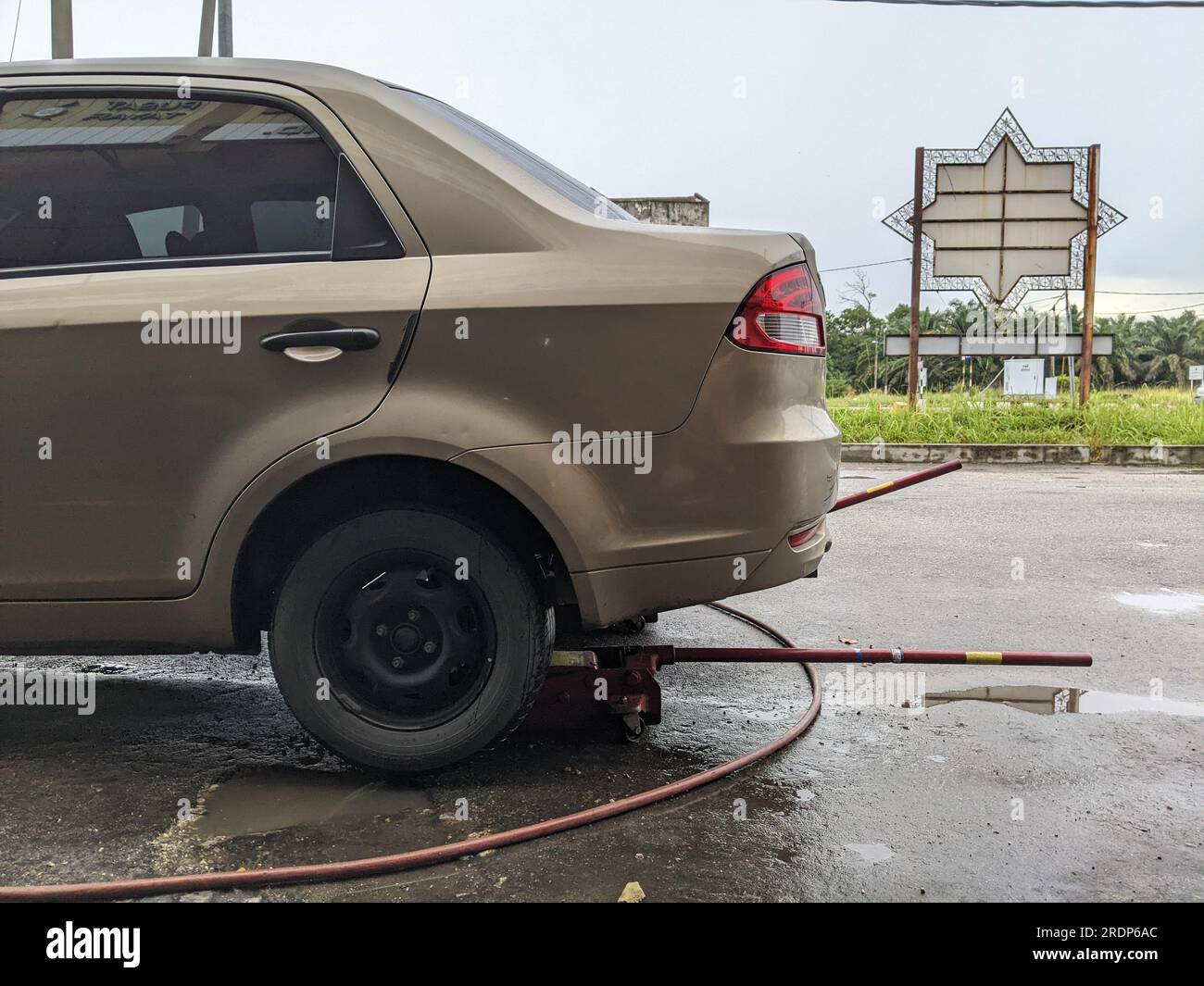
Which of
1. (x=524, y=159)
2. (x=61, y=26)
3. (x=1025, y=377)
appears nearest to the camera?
(x=524, y=159)

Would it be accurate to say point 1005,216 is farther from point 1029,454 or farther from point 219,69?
point 219,69

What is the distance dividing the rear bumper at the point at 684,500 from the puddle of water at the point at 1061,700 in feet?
4.44

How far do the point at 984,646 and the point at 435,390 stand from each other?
2806mm

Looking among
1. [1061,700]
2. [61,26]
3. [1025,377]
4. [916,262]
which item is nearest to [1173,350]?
[1025,377]

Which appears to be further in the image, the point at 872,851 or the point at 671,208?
the point at 671,208

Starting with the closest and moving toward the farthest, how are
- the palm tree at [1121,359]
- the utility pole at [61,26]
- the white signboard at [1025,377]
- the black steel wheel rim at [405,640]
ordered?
the black steel wheel rim at [405,640]
the utility pole at [61,26]
the white signboard at [1025,377]
the palm tree at [1121,359]

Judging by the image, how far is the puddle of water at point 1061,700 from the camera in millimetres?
3641

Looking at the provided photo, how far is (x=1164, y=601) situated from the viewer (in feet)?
17.3

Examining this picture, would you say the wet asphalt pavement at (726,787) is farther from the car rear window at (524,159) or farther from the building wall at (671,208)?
the building wall at (671,208)

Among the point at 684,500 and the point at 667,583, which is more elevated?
the point at 684,500

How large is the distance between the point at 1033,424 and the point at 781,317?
1360 centimetres

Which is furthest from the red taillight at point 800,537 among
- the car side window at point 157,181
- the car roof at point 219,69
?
the car roof at point 219,69
